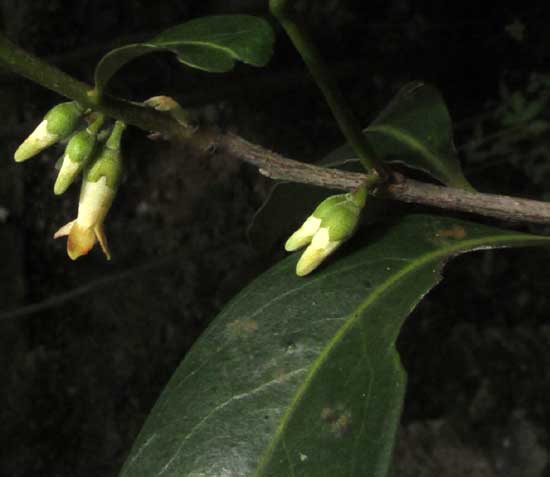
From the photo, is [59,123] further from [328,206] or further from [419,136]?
[419,136]

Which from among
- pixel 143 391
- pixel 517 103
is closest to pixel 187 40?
pixel 517 103

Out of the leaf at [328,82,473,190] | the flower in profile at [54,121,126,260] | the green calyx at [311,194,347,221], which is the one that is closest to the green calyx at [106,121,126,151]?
the flower in profile at [54,121,126,260]

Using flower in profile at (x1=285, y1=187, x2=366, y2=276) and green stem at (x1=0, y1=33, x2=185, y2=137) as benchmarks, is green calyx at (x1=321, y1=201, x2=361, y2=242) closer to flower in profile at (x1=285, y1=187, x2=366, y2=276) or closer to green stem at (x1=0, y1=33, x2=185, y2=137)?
flower in profile at (x1=285, y1=187, x2=366, y2=276)

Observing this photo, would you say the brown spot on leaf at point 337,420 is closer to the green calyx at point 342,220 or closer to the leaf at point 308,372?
the leaf at point 308,372

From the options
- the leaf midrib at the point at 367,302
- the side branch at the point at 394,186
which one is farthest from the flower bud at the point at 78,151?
the leaf midrib at the point at 367,302

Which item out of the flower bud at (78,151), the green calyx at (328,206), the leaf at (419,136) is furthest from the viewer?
the leaf at (419,136)

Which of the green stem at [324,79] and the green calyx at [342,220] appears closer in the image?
the green stem at [324,79]

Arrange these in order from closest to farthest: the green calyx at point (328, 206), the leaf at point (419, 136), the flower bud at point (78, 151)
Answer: the flower bud at point (78, 151) < the green calyx at point (328, 206) < the leaf at point (419, 136)

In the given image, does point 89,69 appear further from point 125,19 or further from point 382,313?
point 382,313
